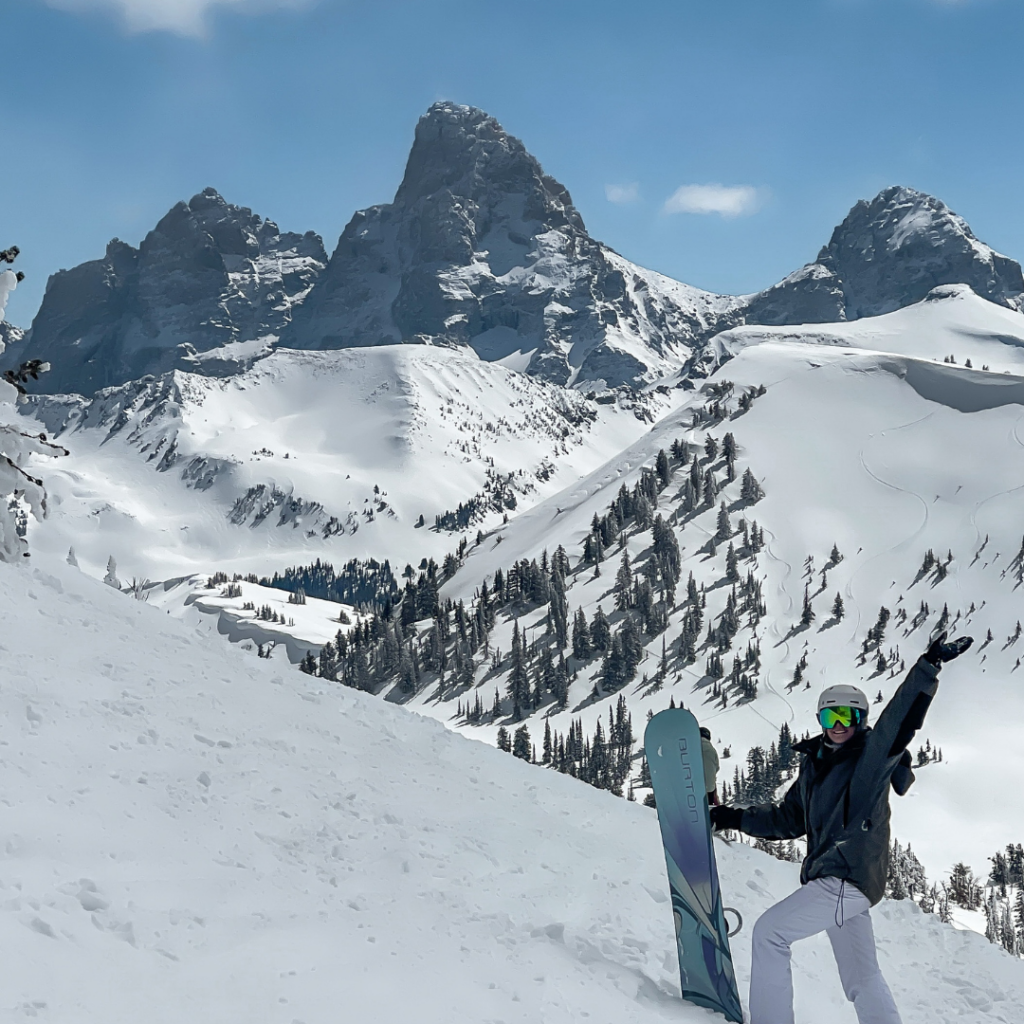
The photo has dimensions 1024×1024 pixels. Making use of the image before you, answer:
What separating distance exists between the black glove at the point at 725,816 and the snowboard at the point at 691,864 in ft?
0.32

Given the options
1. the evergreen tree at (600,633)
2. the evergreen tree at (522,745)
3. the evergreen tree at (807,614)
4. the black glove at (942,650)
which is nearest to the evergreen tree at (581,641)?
the evergreen tree at (600,633)

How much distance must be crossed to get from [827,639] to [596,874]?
171m

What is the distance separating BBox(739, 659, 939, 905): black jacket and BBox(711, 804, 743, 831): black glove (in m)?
0.78

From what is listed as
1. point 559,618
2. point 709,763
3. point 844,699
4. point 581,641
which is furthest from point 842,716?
point 559,618

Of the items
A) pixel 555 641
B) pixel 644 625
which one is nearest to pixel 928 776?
pixel 644 625

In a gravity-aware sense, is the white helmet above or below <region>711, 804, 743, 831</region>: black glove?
above

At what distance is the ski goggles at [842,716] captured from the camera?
816cm

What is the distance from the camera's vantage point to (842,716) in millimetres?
8164

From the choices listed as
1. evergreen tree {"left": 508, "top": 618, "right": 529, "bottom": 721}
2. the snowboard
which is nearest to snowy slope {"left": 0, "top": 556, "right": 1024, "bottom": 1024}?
the snowboard

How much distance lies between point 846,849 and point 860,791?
0.53m

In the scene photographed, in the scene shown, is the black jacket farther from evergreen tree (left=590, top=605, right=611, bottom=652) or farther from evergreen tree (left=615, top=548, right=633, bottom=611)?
evergreen tree (left=615, top=548, right=633, bottom=611)

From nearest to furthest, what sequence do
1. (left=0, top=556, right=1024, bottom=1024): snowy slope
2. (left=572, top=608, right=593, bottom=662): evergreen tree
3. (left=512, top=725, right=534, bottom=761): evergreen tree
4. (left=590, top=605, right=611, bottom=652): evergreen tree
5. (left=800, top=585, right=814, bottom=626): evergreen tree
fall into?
(left=0, top=556, right=1024, bottom=1024): snowy slope → (left=512, top=725, right=534, bottom=761): evergreen tree → (left=800, top=585, right=814, bottom=626): evergreen tree → (left=590, top=605, right=611, bottom=652): evergreen tree → (left=572, top=608, right=593, bottom=662): evergreen tree

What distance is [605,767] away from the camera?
463 ft

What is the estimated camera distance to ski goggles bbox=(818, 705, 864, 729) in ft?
26.8
